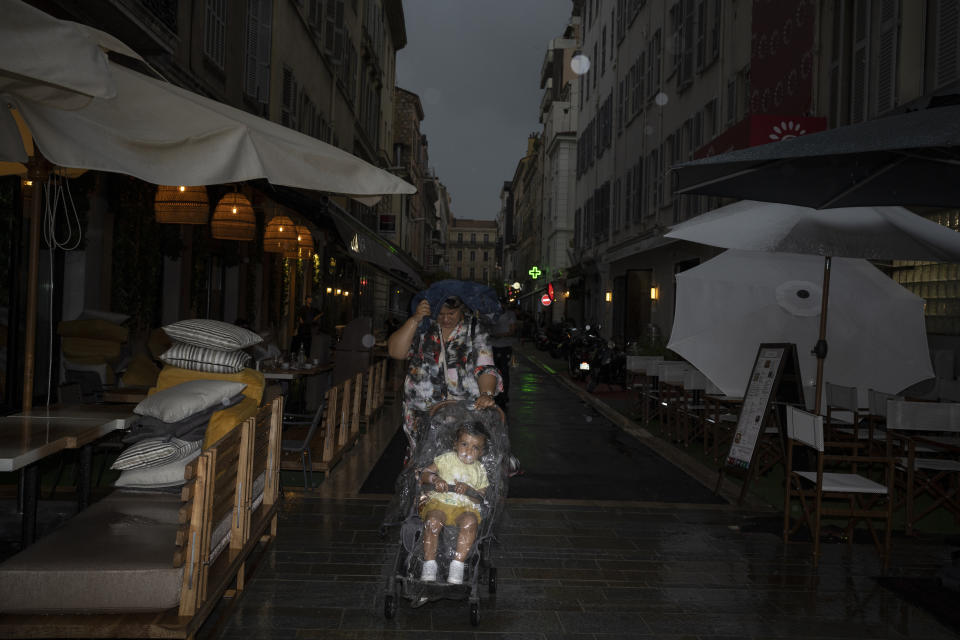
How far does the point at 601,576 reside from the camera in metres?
4.85

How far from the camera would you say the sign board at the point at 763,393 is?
6801 mm

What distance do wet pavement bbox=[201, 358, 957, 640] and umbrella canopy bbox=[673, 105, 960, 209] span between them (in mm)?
2404

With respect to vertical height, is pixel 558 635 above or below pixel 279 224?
below

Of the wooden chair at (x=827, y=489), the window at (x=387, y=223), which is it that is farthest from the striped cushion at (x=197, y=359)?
the window at (x=387, y=223)

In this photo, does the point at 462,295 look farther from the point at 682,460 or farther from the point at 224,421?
the point at 682,460

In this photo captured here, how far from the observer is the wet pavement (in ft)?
13.4

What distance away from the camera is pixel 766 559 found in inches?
209

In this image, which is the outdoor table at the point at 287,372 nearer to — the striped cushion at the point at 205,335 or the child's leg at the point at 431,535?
the striped cushion at the point at 205,335

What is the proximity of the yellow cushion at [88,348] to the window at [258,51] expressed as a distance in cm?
818

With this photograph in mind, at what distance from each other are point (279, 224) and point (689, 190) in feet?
31.2

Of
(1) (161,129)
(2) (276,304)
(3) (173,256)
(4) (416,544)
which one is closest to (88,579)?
(4) (416,544)

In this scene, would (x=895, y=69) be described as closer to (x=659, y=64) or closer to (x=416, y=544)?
(x=416, y=544)

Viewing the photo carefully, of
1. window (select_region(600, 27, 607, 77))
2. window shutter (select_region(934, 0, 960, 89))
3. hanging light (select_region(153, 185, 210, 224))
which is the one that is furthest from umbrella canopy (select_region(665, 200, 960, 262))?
window (select_region(600, 27, 607, 77))

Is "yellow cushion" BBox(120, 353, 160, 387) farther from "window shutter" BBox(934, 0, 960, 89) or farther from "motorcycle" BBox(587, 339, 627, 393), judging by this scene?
"motorcycle" BBox(587, 339, 627, 393)
